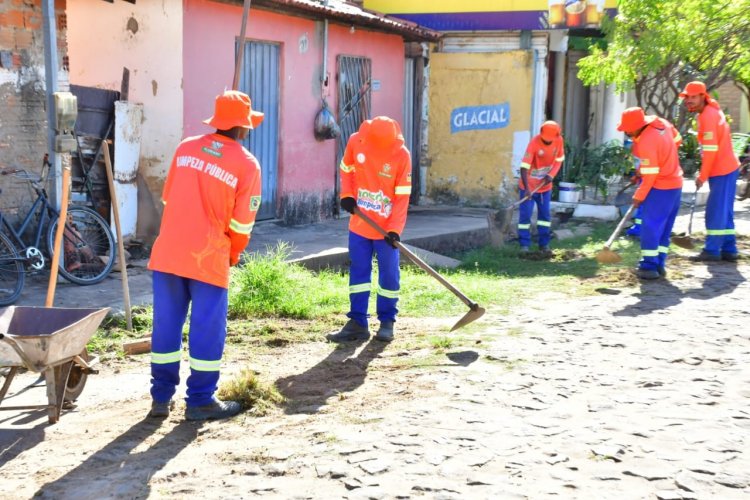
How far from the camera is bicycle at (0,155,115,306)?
26.1ft

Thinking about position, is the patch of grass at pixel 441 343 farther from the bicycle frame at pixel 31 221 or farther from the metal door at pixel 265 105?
the metal door at pixel 265 105

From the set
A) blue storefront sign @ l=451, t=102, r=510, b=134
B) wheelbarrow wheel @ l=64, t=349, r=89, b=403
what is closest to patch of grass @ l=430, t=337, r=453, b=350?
wheelbarrow wheel @ l=64, t=349, r=89, b=403

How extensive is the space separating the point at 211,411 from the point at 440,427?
1321mm

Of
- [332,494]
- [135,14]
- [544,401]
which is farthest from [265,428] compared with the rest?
[135,14]

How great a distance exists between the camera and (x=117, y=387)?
19.7 ft

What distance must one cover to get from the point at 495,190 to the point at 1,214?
973cm

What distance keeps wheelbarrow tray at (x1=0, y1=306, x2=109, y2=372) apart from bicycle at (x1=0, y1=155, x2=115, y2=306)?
8.69 feet

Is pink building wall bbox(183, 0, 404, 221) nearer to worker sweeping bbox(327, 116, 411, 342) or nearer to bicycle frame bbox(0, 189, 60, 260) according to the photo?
bicycle frame bbox(0, 189, 60, 260)

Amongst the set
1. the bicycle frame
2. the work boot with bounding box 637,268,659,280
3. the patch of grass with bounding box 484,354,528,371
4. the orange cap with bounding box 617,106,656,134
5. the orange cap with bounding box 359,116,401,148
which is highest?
the orange cap with bounding box 617,106,656,134

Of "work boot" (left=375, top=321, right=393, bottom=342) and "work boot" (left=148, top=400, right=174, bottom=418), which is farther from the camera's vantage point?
"work boot" (left=375, top=321, right=393, bottom=342)

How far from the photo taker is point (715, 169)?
35.0 ft

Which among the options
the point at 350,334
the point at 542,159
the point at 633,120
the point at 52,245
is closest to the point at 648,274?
the point at 633,120

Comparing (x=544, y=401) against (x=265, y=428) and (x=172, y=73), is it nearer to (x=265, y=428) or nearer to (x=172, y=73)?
(x=265, y=428)

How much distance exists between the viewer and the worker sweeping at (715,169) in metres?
10.5
